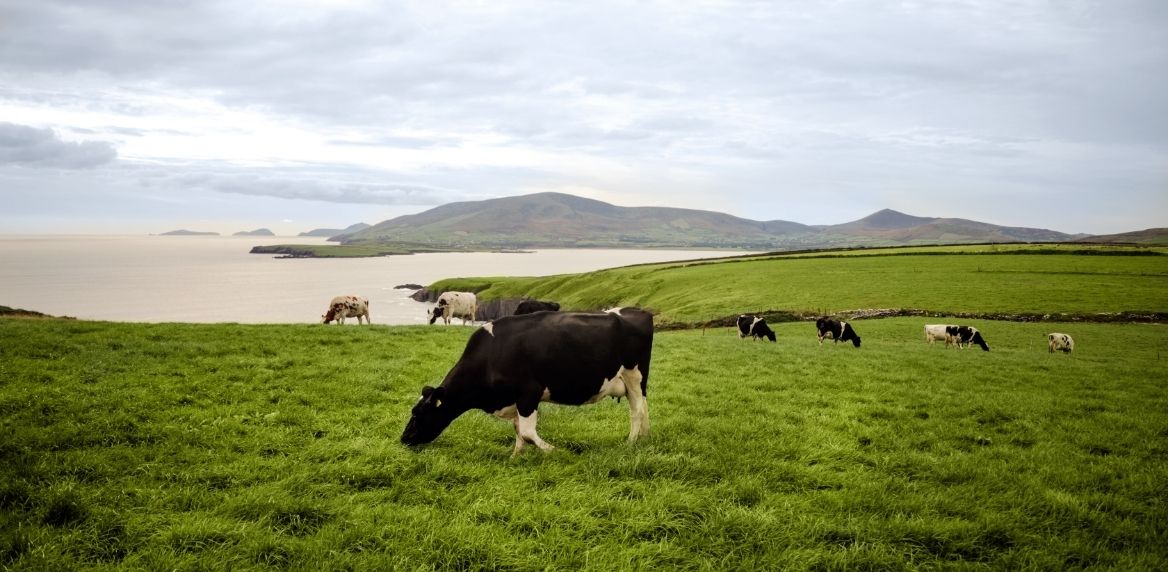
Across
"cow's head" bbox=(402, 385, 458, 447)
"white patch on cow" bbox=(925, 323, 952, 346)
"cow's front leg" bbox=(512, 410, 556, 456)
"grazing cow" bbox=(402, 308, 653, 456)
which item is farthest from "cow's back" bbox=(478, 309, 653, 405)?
"white patch on cow" bbox=(925, 323, 952, 346)

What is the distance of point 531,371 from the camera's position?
→ 884 centimetres

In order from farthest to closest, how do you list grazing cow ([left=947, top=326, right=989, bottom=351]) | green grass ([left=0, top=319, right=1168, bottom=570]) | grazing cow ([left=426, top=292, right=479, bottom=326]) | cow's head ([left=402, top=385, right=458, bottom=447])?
grazing cow ([left=426, top=292, right=479, bottom=326])
grazing cow ([left=947, top=326, right=989, bottom=351])
cow's head ([left=402, top=385, right=458, bottom=447])
green grass ([left=0, top=319, right=1168, bottom=570])

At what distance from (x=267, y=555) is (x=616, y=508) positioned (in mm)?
3849

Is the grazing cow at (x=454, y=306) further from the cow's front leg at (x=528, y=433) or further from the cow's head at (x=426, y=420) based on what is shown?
the cow's front leg at (x=528, y=433)

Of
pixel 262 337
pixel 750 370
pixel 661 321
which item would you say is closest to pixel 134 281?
pixel 661 321

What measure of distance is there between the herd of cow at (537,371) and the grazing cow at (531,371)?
0.6 inches

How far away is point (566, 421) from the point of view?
11.0 meters

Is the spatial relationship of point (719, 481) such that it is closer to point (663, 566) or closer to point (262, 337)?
point (663, 566)

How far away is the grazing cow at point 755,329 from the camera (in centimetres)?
2995

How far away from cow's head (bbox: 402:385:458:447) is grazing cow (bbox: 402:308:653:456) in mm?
16

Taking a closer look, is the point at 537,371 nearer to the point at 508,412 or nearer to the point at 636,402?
the point at 508,412

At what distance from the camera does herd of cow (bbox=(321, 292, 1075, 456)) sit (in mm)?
8852

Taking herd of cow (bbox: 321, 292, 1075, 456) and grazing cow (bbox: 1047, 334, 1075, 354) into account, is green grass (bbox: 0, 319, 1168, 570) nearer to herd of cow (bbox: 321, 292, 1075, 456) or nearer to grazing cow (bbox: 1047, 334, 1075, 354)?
herd of cow (bbox: 321, 292, 1075, 456)

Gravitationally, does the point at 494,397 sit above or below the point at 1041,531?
above
